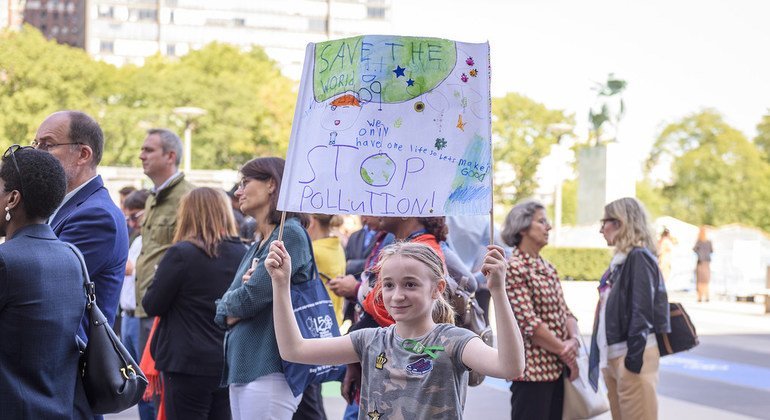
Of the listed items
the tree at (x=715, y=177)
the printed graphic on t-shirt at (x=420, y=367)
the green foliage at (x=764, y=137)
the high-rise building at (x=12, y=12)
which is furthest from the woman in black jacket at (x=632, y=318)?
the high-rise building at (x=12, y=12)

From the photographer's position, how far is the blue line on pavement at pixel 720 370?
1237cm

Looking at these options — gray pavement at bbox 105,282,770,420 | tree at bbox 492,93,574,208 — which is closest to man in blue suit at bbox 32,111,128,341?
gray pavement at bbox 105,282,770,420

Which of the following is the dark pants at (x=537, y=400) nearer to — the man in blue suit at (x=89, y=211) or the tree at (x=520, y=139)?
the man in blue suit at (x=89, y=211)

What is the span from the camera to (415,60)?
4094 mm

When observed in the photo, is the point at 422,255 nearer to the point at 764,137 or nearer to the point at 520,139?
the point at 520,139

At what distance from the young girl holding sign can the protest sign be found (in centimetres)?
24

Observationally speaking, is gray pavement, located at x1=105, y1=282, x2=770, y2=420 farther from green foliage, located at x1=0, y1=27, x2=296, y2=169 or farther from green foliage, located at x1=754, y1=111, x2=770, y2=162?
green foliage, located at x1=754, y1=111, x2=770, y2=162

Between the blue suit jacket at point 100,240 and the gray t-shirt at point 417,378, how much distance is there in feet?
4.07

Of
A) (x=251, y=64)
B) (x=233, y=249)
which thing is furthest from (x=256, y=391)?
(x=251, y=64)

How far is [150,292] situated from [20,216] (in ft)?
7.95

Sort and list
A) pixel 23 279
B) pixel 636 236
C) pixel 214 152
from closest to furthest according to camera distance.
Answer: pixel 23 279, pixel 636 236, pixel 214 152

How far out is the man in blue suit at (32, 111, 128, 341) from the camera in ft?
14.4

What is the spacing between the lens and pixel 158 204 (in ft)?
24.6

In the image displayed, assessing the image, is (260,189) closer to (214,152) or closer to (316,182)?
(316,182)
